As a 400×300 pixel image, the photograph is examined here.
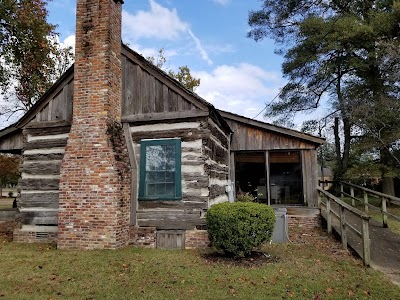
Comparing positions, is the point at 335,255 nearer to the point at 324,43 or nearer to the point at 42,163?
the point at 42,163

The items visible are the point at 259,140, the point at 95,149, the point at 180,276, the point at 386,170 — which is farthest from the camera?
the point at 386,170

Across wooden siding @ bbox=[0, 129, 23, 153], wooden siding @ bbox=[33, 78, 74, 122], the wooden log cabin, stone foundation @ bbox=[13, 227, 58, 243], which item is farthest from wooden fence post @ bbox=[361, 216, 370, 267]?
wooden siding @ bbox=[0, 129, 23, 153]

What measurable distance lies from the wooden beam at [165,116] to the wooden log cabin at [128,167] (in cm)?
3

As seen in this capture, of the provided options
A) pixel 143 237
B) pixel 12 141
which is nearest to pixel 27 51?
pixel 12 141

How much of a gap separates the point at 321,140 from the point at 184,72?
66.3 feet

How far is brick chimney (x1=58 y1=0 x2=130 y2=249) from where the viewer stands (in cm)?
792

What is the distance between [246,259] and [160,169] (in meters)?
3.26

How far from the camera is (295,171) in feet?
40.1

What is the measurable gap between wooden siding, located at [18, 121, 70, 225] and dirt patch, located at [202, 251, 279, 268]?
16.2 feet

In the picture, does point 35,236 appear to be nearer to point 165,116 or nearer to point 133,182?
point 133,182

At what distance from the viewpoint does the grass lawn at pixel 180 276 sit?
16.3 ft

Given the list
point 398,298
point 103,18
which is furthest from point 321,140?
point 103,18

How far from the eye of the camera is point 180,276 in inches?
227

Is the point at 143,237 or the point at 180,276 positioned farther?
the point at 143,237
